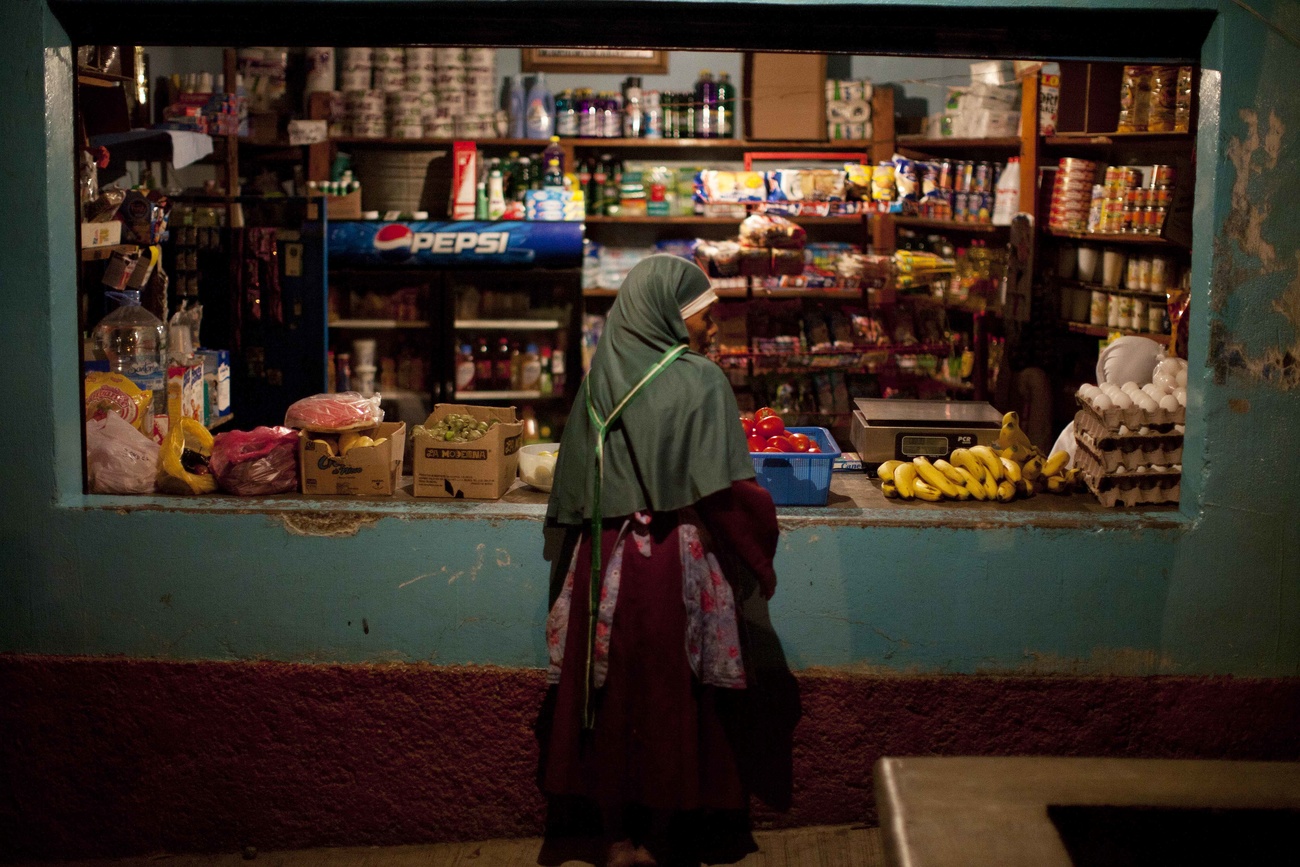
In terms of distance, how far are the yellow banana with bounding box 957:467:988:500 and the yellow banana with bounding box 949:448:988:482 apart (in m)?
0.01

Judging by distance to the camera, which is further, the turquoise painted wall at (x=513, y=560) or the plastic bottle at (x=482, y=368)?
the plastic bottle at (x=482, y=368)

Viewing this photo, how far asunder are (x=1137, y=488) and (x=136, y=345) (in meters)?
3.62

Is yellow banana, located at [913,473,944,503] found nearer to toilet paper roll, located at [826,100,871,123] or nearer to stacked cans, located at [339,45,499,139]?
toilet paper roll, located at [826,100,871,123]

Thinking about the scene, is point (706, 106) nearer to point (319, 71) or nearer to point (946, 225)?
point (946, 225)

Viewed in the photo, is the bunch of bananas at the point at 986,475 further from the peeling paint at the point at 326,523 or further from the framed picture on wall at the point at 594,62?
the framed picture on wall at the point at 594,62

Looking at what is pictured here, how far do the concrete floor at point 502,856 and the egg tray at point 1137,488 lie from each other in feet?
4.14

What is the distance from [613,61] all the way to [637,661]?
5455mm

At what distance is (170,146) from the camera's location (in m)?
5.74

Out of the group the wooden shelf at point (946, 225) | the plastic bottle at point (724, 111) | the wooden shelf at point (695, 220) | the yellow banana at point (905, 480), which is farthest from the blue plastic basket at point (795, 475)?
the plastic bottle at point (724, 111)

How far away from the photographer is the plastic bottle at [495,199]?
7219 mm

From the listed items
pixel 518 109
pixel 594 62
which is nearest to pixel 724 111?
pixel 594 62

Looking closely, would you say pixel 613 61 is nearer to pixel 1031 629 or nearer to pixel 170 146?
pixel 170 146

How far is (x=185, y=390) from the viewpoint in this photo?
4.79 metres

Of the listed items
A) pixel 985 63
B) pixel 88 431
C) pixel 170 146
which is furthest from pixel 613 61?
pixel 88 431
